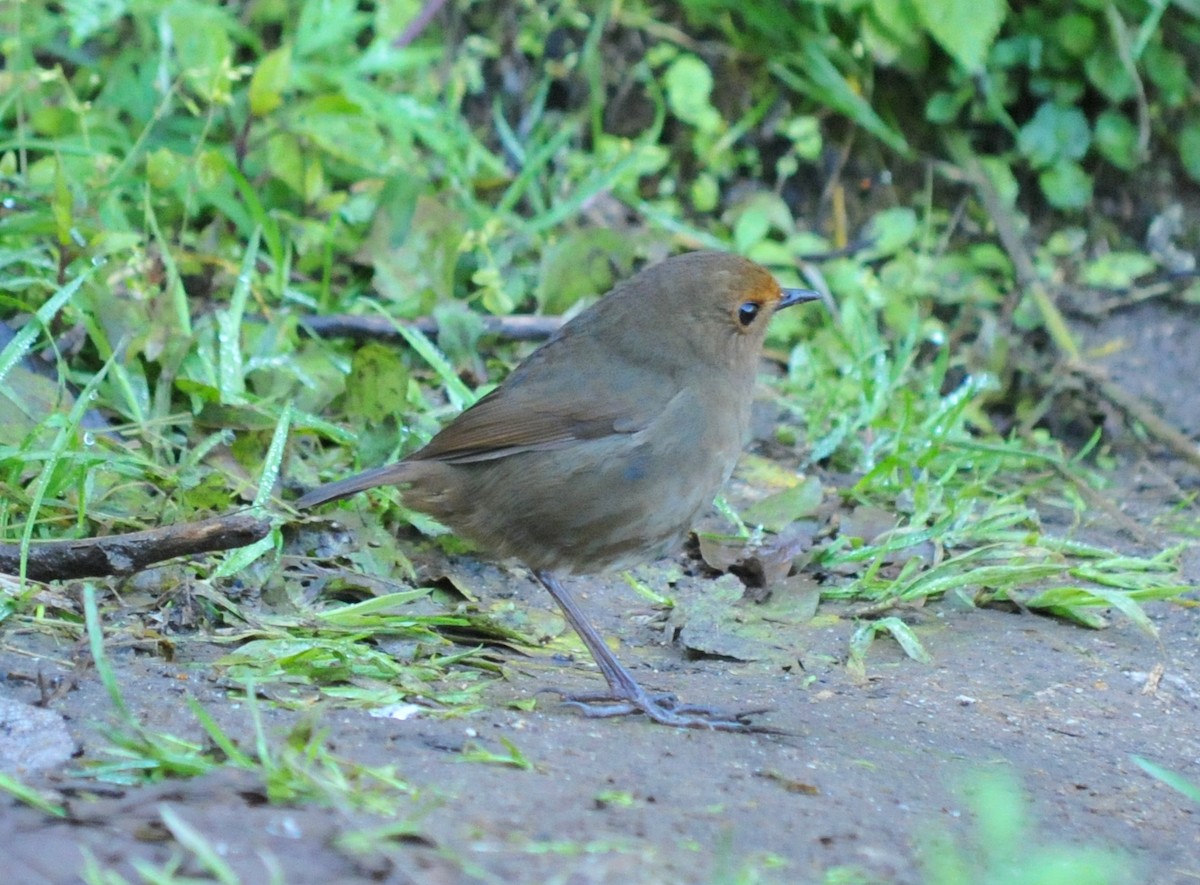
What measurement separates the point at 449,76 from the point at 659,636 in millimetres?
3474

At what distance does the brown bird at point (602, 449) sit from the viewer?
146 inches

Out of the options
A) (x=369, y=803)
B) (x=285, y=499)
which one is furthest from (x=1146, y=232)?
(x=369, y=803)

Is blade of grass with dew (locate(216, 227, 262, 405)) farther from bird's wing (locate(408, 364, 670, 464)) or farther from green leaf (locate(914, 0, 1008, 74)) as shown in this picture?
green leaf (locate(914, 0, 1008, 74))

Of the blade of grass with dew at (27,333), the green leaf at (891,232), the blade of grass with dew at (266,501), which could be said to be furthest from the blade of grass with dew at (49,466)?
the green leaf at (891,232)

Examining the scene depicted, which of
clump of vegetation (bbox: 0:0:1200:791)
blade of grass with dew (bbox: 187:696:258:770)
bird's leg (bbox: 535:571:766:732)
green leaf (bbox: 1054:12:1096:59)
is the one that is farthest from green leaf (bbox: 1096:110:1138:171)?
blade of grass with dew (bbox: 187:696:258:770)

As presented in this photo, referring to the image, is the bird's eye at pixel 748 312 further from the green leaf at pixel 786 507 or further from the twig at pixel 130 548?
the twig at pixel 130 548

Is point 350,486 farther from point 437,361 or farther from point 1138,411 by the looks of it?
point 1138,411

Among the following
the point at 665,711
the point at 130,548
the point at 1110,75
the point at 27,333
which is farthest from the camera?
the point at 1110,75

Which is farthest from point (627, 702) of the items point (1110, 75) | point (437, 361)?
point (1110, 75)

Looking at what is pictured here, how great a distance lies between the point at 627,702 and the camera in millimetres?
3336

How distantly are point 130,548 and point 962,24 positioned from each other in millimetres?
4074

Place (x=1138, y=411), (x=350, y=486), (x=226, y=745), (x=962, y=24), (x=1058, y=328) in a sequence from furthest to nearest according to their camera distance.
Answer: (x=1058, y=328) < (x=962, y=24) < (x=1138, y=411) < (x=350, y=486) < (x=226, y=745)

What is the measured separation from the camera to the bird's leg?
318 centimetres

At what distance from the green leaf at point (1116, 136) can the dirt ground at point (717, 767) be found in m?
2.67
